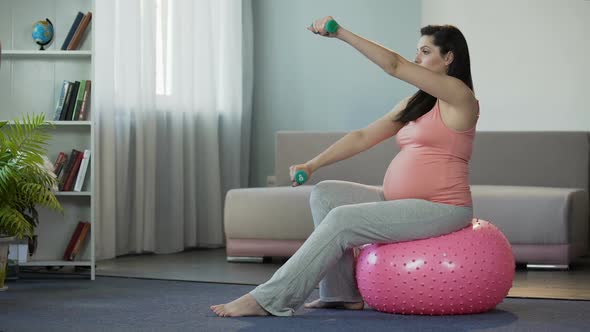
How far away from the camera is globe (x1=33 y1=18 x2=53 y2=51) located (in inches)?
165

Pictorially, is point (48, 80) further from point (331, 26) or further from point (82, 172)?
point (331, 26)

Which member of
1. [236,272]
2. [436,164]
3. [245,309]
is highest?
[436,164]

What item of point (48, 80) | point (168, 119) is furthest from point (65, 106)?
point (168, 119)

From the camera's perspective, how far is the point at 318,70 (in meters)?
6.14

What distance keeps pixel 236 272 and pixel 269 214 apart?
0.53 metres

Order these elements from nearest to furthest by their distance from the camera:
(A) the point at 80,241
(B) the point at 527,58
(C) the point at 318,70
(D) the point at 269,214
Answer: (A) the point at 80,241 < (D) the point at 269,214 < (B) the point at 527,58 < (C) the point at 318,70

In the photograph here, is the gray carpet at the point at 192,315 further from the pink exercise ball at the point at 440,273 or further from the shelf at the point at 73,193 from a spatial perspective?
the shelf at the point at 73,193

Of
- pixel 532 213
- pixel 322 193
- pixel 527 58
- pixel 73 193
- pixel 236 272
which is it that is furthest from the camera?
pixel 527 58

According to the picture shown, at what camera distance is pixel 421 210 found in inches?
115

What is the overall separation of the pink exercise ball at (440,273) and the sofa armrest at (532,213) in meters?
1.67

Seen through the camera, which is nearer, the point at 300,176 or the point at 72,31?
the point at 300,176

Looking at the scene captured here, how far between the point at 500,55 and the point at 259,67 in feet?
5.35

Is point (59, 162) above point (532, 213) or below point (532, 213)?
above

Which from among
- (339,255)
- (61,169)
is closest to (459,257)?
(339,255)
